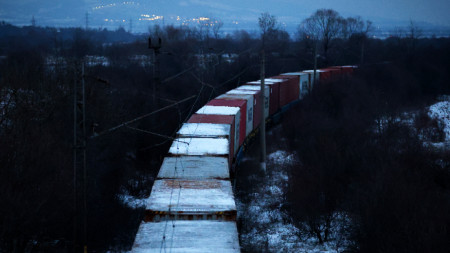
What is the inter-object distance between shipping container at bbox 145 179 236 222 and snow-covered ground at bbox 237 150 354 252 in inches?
150

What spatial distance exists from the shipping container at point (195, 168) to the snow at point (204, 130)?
2433 millimetres

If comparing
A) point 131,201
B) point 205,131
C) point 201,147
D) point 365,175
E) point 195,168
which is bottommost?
point 131,201

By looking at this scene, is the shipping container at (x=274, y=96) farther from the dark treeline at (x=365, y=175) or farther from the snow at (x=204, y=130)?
the snow at (x=204, y=130)

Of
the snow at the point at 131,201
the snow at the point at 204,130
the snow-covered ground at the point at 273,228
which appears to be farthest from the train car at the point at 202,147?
the snow at the point at 131,201

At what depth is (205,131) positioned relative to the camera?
44.7 feet

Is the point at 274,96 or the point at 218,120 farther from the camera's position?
the point at 274,96

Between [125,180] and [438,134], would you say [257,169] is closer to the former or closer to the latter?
[125,180]

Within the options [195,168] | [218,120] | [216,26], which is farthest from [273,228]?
[216,26]

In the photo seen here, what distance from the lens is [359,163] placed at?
16000mm

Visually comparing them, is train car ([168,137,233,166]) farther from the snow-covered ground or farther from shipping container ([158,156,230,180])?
the snow-covered ground

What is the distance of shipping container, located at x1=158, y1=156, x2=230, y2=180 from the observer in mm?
9602

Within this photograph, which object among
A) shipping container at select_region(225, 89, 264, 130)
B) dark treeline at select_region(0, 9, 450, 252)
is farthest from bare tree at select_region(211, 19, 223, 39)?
shipping container at select_region(225, 89, 264, 130)

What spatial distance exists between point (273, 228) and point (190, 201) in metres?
6.11

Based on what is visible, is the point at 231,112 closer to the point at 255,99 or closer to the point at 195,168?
the point at 255,99
